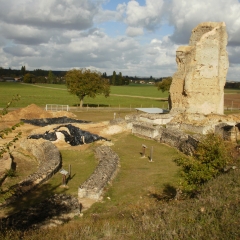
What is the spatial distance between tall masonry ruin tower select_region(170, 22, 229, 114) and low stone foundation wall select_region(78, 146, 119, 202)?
14626 mm

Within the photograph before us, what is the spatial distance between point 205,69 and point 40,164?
19.7 metres

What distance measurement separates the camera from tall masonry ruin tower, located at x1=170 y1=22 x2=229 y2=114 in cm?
3100

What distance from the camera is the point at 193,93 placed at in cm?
3150

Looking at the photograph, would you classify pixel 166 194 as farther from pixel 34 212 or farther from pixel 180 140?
pixel 180 140

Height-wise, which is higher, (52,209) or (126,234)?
(126,234)

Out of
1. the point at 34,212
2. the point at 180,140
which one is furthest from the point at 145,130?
the point at 34,212

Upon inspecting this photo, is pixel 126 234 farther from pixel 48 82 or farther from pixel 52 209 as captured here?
pixel 48 82

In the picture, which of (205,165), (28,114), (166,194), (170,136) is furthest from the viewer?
(28,114)

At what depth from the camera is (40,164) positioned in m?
19.2

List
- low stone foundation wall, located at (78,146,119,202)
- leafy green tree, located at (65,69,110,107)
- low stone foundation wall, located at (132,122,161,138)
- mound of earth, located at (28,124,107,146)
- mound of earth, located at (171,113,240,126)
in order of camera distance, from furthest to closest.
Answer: leafy green tree, located at (65,69,110,107) < mound of earth, located at (171,113,240,126) < low stone foundation wall, located at (132,122,161,138) < mound of earth, located at (28,124,107,146) < low stone foundation wall, located at (78,146,119,202)

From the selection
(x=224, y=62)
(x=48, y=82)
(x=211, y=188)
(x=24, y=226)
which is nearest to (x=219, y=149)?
(x=211, y=188)

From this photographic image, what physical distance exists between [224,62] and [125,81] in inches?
5461

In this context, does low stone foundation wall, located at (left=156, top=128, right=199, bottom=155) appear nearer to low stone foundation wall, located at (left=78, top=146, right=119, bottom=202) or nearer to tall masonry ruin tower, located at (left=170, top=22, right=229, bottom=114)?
low stone foundation wall, located at (left=78, top=146, right=119, bottom=202)

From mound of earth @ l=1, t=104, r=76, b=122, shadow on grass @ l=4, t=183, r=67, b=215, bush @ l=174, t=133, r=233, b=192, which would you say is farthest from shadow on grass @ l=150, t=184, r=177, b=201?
mound of earth @ l=1, t=104, r=76, b=122
